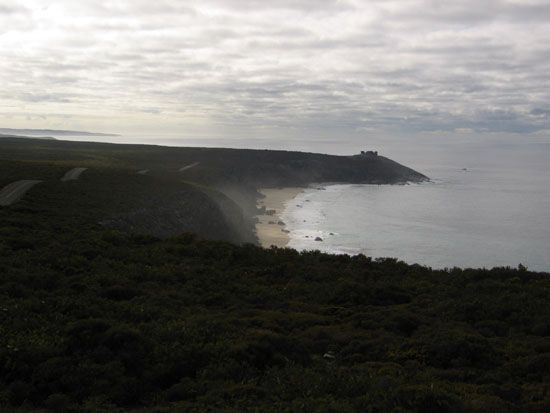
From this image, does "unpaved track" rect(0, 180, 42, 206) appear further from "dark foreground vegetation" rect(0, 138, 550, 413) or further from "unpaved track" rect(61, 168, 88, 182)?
"dark foreground vegetation" rect(0, 138, 550, 413)

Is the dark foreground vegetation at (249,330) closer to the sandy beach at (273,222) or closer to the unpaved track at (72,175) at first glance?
the unpaved track at (72,175)

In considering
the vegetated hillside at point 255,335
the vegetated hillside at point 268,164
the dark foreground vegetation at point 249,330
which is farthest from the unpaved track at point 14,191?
the vegetated hillside at point 268,164

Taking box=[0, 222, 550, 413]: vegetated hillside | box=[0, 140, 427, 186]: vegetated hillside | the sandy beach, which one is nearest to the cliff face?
the sandy beach

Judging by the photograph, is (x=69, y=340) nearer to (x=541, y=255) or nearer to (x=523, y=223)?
(x=541, y=255)

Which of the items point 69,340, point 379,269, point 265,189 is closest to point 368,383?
point 69,340

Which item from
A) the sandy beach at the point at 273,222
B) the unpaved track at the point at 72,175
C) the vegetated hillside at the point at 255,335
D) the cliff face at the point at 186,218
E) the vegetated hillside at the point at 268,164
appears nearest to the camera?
the vegetated hillside at the point at 255,335

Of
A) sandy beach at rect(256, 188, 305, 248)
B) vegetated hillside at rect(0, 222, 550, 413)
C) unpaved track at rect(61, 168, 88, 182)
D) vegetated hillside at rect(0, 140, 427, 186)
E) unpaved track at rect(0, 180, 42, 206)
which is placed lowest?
sandy beach at rect(256, 188, 305, 248)
